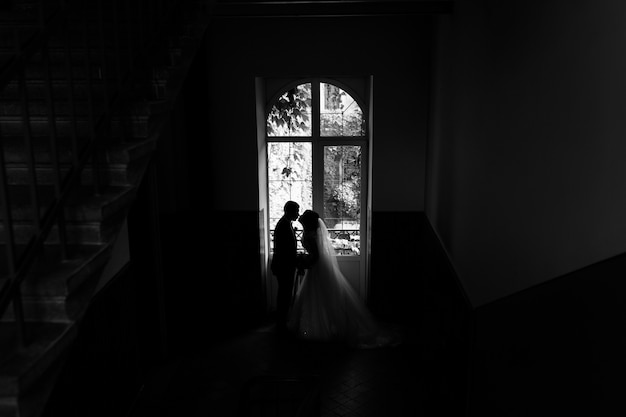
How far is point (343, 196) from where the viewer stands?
8.89 metres

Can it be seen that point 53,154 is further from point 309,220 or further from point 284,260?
point 309,220

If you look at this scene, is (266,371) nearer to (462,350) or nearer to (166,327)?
(166,327)

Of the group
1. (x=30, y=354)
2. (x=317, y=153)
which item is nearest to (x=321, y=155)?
(x=317, y=153)

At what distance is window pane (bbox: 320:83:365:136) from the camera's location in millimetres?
8594

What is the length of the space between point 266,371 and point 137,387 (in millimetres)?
1526

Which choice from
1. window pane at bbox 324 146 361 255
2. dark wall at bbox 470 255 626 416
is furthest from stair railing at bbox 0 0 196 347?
window pane at bbox 324 146 361 255

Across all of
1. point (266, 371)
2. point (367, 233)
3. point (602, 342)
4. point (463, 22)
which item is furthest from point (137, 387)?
point (602, 342)

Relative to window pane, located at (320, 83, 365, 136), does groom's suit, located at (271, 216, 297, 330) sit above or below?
below

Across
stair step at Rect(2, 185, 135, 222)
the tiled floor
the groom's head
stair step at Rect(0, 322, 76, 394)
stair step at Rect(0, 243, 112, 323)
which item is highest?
stair step at Rect(2, 185, 135, 222)

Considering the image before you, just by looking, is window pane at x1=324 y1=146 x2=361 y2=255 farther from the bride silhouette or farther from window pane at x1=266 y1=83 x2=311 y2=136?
the bride silhouette

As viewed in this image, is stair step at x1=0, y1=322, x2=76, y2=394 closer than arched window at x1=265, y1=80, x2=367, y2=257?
Yes

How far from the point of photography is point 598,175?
2314mm

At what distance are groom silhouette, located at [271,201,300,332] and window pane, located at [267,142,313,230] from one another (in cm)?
105

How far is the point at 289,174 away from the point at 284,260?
156 centimetres
